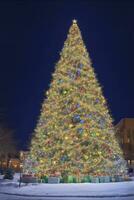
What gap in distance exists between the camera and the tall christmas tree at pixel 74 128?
3033cm

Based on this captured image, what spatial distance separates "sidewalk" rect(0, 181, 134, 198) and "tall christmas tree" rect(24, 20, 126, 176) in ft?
5.82

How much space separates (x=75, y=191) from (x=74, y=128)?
6.87m

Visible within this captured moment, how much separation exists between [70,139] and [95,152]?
6.59 feet

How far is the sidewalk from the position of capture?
22.7 metres

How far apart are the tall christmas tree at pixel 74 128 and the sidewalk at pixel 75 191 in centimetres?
177

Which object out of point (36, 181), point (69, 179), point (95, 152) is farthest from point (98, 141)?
point (36, 181)

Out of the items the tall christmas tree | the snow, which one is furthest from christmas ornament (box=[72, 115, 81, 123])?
the snow

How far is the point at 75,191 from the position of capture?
24719 mm

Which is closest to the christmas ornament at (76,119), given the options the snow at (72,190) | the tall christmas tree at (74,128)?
the tall christmas tree at (74,128)

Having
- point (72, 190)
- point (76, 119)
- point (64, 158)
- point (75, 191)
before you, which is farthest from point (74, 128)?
point (75, 191)

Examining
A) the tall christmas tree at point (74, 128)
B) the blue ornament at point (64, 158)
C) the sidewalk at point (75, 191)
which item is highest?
the tall christmas tree at point (74, 128)

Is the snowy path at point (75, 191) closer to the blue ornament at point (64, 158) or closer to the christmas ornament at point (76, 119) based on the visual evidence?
the blue ornament at point (64, 158)

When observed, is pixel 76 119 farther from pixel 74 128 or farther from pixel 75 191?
pixel 75 191

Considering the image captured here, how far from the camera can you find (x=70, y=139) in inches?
1201
